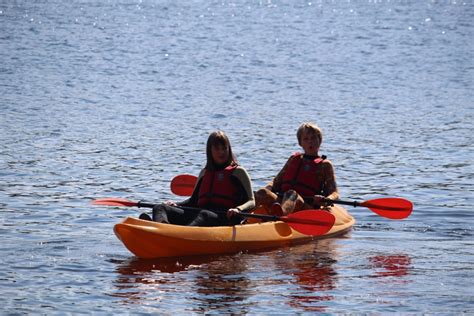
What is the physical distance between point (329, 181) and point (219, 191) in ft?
4.49

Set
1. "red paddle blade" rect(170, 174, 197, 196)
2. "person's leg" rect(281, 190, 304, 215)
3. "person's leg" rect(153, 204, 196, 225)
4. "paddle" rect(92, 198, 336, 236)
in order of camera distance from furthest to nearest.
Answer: "red paddle blade" rect(170, 174, 197, 196) → "person's leg" rect(281, 190, 304, 215) → "paddle" rect(92, 198, 336, 236) → "person's leg" rect(153, 204, 196, 225)

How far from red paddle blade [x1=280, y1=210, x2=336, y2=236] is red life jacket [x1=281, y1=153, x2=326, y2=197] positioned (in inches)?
25.2

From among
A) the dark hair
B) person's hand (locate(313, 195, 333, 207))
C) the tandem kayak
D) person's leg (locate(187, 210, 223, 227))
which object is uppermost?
the dark hair

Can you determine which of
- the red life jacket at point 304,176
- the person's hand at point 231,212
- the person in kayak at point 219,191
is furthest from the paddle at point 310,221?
the red life jacket at point 304,176

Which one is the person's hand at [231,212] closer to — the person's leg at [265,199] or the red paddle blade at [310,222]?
the red paddle blade at [310,222]

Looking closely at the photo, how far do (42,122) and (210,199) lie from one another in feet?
31.4

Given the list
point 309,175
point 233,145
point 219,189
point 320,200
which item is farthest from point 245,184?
point 233,145

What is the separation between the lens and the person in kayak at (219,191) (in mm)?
9266

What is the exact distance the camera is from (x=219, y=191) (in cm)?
942

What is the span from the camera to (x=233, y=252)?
30.7ft

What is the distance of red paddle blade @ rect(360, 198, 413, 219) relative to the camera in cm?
1066

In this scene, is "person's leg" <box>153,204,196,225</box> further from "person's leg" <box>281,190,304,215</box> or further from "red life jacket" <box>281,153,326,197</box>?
"red life jacket" <box>281,153,326,197</box>

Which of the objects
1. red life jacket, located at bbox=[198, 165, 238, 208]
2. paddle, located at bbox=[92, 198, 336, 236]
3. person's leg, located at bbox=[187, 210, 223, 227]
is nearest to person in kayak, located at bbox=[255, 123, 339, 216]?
paddle, located at bbox=[92, 198, 336, 236]

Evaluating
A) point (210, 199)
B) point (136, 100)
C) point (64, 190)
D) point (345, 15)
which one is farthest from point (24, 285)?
point (345, 15)
